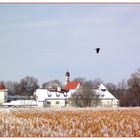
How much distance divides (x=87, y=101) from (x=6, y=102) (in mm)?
15685

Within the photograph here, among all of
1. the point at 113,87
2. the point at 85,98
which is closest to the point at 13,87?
the point at 113,87

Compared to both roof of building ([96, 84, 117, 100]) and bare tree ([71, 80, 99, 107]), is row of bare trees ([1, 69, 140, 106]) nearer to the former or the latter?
roof of building ([96, 84, 117, 100])

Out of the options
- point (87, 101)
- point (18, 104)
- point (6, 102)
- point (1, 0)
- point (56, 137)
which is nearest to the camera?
point (56, 137)

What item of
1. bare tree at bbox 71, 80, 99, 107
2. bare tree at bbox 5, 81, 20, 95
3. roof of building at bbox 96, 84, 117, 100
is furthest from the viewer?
bare tree at bbox 71, 80, 99, 107

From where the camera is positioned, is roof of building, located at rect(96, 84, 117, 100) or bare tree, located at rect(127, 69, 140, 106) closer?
bare tree, located at rect(127, 69, 140, 106)

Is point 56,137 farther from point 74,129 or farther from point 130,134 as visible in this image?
point 130,134

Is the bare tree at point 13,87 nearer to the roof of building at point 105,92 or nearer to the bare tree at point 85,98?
the roof of building at point 105,92

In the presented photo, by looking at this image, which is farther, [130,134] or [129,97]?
[129,97]

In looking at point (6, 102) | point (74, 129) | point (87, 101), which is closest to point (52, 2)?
point (74, 129)

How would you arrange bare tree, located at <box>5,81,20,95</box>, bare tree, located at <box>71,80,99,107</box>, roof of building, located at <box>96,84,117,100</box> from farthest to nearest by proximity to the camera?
bare tree, located at <box>71,80,99,107</box>
roof of building, located at <box>96,84,117,100</box>
bare tree, located at <box>5,81,20,95</box>

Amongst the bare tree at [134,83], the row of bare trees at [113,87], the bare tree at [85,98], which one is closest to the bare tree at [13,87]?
the row of bare trees at [113,87]

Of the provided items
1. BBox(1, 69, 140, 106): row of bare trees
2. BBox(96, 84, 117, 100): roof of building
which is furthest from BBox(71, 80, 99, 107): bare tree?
BBox(1, 69, 140, 106): row of bare trees

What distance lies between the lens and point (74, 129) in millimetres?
8047

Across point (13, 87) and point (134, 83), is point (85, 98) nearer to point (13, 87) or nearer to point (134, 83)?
point (134, 83)
